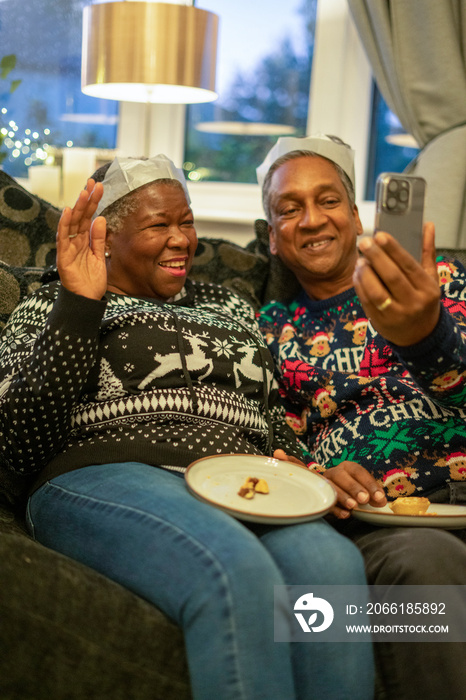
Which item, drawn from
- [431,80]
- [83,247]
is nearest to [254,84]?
[431,80]

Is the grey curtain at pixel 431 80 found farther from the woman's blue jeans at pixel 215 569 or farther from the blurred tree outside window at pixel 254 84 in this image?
the woman's blue jeans at pixel 215 569

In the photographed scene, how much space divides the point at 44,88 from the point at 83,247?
8.01 ft

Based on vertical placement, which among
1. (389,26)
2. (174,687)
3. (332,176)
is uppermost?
(389,26)

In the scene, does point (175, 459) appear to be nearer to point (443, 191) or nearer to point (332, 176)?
point (332, 176)

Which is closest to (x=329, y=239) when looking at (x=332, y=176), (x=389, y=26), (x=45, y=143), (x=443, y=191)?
(x=332, y=176)

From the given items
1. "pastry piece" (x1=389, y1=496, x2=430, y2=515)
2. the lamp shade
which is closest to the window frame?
the lamp shade

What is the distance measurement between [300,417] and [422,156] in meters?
1.36

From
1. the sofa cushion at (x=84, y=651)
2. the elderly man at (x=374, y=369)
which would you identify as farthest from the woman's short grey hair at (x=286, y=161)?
the sofa cushion at (x=84, y=651)

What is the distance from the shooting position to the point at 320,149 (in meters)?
1.76

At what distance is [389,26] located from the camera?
8.52ft

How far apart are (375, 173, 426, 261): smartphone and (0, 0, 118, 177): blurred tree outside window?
2.52 metres

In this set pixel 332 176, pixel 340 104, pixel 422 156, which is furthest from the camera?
pixel 340 104

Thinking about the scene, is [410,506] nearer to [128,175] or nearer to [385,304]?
[385,304]

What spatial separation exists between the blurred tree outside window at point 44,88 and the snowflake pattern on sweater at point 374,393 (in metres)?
2.09
